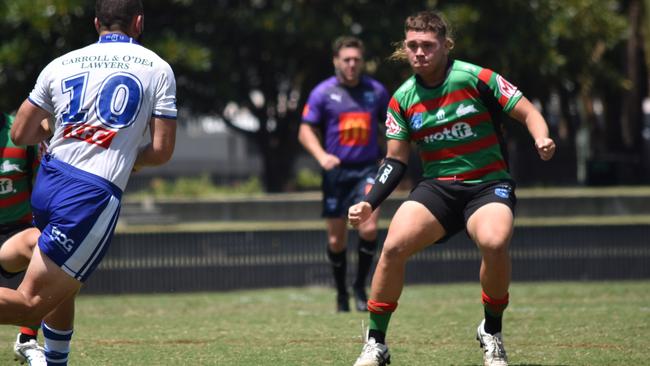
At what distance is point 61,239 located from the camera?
5.02 m

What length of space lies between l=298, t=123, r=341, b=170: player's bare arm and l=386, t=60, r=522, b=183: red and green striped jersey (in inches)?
117

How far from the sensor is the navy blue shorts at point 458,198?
6438 mm

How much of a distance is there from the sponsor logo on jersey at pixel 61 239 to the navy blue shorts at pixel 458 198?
228 centimetres

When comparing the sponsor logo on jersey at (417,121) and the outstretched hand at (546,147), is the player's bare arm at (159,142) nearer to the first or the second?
the sponsor logo on jersey at (417,121)

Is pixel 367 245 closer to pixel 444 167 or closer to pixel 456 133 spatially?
pixel 444 167

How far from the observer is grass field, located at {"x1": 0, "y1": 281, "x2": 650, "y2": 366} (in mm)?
6805

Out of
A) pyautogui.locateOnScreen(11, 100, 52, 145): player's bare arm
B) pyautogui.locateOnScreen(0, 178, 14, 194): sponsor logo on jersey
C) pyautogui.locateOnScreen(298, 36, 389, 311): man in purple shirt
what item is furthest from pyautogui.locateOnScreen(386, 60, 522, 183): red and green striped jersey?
pyautogui.locateOnScreen(298, 36, 389, 311): man in purple shirt

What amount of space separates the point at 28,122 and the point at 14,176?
6.31 feet

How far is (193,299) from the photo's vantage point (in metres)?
12.1

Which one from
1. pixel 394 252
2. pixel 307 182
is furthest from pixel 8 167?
pixel 307 182

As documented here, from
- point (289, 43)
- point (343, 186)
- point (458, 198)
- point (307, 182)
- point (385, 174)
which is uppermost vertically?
point (289, 43)

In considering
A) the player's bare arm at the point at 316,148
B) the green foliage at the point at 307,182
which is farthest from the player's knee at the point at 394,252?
the green foliage at the point at 307,182

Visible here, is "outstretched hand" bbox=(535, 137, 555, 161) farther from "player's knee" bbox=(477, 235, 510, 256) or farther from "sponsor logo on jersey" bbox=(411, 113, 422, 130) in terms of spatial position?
"sponsor logo on jersey" bbox=(411, 113, 422, 130)

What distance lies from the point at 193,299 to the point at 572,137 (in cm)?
2203
